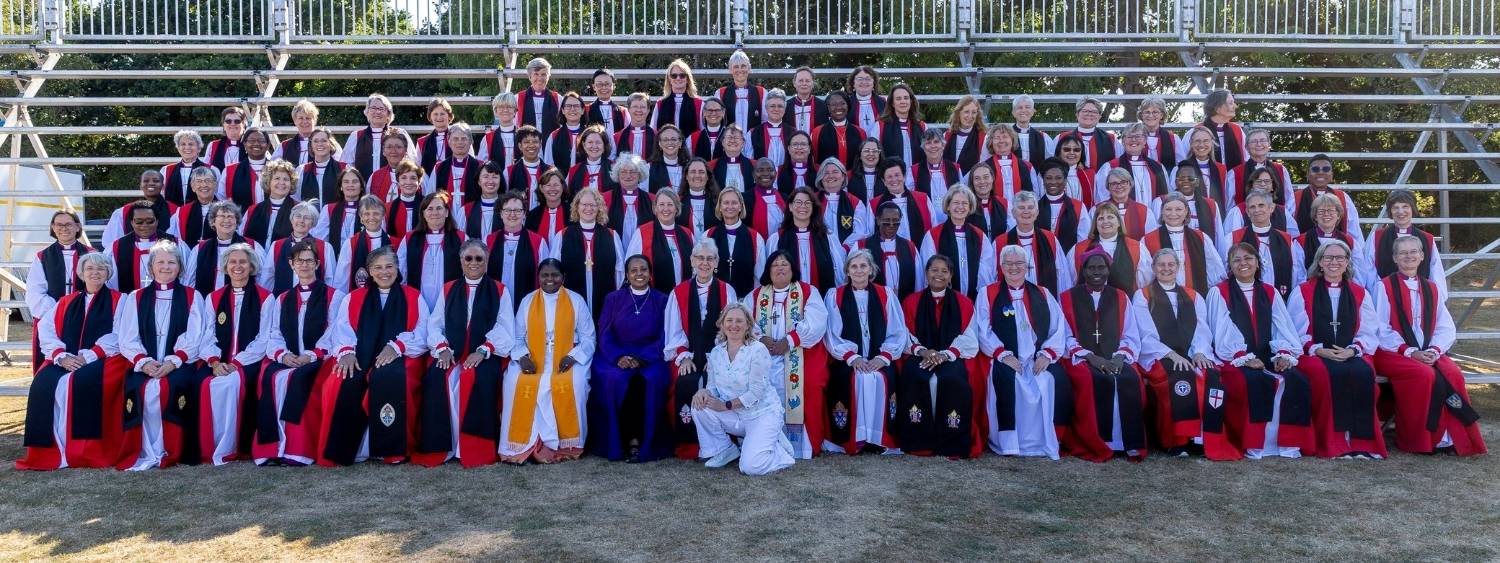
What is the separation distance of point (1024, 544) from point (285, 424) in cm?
439

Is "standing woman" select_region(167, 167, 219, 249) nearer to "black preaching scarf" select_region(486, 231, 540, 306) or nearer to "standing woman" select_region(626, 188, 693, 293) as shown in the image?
"black preaching scarf" select_region(486, 231, 540, 306)

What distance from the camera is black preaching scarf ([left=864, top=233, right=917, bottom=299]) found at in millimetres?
7625

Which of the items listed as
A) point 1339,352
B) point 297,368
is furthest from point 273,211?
point 1339,352

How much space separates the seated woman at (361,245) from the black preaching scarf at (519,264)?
0.70 m

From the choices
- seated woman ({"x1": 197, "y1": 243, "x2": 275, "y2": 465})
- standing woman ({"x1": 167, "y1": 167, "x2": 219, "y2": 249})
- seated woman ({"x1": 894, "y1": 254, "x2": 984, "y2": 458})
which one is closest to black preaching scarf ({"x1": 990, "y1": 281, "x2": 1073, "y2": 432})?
seated woman ({"x1": 894, "y1": 254, "x2": 984, "y2": 458})

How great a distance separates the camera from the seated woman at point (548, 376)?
6.72 meters

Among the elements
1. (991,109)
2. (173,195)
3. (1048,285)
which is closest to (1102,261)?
(1048,285)

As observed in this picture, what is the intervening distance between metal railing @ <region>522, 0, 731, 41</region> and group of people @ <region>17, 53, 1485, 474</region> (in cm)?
356

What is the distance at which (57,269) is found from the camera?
750 centimetres

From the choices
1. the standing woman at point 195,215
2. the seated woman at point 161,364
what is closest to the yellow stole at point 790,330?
the seated woman at point 161,364

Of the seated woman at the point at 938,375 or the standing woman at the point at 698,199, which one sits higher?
the standing woman at the point at 698,199

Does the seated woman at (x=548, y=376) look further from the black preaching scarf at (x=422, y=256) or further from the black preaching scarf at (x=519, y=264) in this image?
the black preaching scarf at (x=422, y=256)

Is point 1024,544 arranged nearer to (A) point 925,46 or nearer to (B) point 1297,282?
(B) point 1297,282

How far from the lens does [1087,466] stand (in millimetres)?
6500
